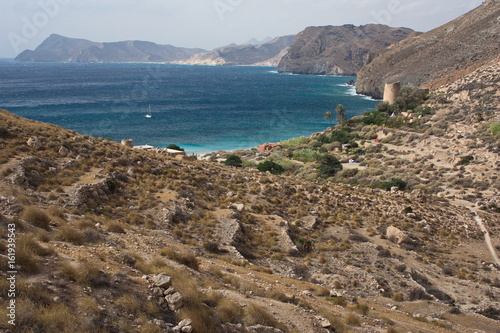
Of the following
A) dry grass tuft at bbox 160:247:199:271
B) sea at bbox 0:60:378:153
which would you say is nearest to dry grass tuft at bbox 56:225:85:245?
dry grass tuft at bbox 160:247:199:271

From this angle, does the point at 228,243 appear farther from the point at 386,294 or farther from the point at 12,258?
the point at 12,258

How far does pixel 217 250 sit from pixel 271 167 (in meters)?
21.2

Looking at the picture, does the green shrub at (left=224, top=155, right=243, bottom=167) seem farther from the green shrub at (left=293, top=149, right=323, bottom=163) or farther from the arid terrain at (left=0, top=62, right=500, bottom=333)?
the arid terrain at (left=0, top=62, right=500, bottom=333)

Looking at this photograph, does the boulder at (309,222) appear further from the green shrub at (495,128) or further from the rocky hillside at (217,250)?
the green shrub at (495,128)

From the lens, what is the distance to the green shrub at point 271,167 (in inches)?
1310

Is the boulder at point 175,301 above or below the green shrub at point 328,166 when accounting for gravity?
above

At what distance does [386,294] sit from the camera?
12.7 m

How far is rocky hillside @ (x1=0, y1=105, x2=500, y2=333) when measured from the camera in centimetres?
677

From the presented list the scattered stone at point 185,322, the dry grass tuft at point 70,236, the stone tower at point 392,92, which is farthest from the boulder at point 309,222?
the stone tower at point 392,92

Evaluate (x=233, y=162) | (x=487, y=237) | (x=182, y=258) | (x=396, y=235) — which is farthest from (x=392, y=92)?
(x=182, y=258)

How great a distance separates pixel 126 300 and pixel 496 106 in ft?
178

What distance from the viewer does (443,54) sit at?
85.6m

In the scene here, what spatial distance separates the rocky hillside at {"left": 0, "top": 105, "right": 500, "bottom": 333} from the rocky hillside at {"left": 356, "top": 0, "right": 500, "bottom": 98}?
61371 mm

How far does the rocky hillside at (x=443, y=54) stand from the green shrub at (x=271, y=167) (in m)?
50.9
